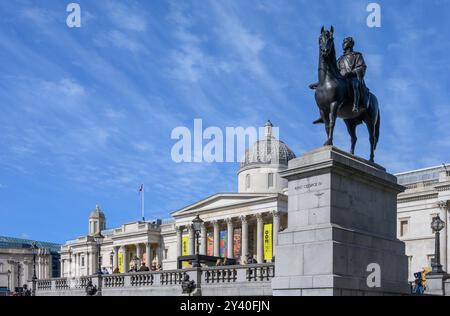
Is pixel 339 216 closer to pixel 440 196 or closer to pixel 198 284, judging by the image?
pixel 198 284

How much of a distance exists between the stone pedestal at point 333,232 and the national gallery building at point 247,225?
4359 centimetres

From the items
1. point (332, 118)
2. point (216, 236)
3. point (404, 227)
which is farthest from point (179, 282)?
point (216, 236)

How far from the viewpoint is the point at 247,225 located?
324 ft

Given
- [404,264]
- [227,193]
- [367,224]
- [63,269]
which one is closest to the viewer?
[367,224]

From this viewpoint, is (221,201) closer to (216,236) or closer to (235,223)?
(235,223)

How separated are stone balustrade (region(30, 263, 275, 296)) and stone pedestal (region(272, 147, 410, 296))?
4725 millimetres

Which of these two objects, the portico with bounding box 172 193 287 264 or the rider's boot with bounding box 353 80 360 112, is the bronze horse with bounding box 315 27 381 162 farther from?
the portico with bounding box 172 193 287 264

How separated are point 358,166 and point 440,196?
58.8 metres

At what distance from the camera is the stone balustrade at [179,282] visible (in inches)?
972

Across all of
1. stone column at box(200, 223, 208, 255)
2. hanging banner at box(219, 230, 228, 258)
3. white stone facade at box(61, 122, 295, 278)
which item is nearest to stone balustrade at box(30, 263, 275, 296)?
white stone facade at box(61, 122, 295, 278)

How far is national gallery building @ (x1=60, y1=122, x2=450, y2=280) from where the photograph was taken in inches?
3108

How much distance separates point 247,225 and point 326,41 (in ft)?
260
